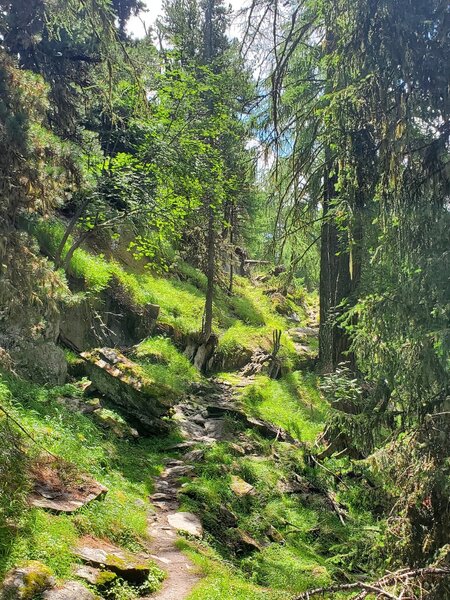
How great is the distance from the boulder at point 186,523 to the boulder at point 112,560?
4.66 feet

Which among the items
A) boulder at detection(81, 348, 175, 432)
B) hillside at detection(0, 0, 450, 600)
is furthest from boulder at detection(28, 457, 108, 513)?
boulder at detection(81, 348, 175, 432)

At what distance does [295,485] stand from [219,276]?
15.5 meters

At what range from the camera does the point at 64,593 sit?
362cm

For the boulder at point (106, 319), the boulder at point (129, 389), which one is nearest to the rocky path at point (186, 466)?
the boulder at point (129, 389)

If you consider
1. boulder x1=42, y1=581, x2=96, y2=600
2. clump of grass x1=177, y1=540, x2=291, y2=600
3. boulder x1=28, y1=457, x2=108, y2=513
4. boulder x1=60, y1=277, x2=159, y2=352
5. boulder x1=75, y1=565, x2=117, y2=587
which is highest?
boulder x1=60, y1=277, x2=159, y2=352

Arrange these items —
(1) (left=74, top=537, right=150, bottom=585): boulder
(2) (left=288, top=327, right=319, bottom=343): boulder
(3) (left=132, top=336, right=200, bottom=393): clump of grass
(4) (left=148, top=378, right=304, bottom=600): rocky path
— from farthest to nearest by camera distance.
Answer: (2) (left=288, top=327, right=319, bottom=343): boulder, (3) (left=132, top=336, right=200, bottom=393): clump of grass, (4) (left=148, top=378, right=304, bottom=600): rocky path, (1) (left=74, top=537, right=150, bottom=585): boulder

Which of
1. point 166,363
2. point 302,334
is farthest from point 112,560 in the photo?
point 302,334

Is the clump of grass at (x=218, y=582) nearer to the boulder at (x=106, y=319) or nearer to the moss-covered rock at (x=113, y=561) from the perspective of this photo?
the moss-covered rock at (x=113, y=561)

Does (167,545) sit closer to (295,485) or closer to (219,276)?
(295,485)

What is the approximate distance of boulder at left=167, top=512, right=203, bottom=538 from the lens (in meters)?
6.16

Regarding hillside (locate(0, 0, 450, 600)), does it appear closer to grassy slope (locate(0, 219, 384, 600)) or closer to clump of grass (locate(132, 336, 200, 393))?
grassy slope (locate(0, 219, 384, 600))

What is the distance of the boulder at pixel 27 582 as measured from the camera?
11.2 ft

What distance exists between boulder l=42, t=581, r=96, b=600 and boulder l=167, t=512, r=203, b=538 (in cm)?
243

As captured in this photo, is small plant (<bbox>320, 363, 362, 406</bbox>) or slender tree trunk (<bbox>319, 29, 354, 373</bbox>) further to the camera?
slender tree trunk (<bbox>319, 29, 354, 373</bbox>)
